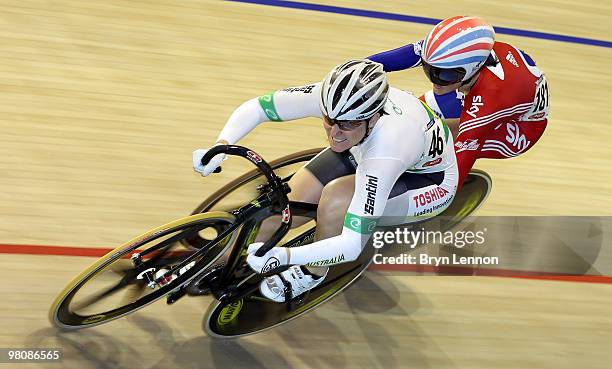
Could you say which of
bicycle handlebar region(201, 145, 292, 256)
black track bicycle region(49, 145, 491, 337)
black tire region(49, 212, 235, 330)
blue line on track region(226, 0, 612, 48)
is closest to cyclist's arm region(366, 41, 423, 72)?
black track bicycle region(49, 145, 491, 337)

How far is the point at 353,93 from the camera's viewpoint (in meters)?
2.35

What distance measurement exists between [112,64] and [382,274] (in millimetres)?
1965

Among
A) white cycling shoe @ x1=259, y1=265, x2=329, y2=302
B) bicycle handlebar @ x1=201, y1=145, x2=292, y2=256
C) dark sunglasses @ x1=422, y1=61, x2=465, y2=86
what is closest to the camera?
bicycle handlebar @ x1=201, y1=145, x2=292, y2=256

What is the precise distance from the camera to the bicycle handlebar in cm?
246

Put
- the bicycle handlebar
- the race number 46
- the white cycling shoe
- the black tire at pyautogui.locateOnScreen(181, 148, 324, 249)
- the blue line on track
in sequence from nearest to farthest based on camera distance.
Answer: the bicycle handlebar → the race number 46 → the white cycling shoe → the black tire at pyautogui.locateOnScreen(181, 148, 324, 249) → the blue line on track

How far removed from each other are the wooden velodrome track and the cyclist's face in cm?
95

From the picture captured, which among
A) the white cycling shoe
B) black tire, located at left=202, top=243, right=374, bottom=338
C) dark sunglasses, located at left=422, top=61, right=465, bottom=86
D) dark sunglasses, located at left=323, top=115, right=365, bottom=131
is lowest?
black tire, located at left=202, top=243, right=374, bottom=338

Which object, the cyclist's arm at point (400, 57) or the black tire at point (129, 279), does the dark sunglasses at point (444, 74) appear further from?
the black tire at point (129, 279)

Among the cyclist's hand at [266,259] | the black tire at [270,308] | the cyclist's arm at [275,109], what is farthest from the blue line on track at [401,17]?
the cyclist's hand at [266,259]

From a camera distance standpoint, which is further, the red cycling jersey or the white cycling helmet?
the red cycling jersey

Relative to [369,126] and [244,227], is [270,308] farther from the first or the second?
[369,126]

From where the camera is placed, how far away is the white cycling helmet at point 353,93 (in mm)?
2355

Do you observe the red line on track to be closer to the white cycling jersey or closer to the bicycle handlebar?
the white cycling jersey

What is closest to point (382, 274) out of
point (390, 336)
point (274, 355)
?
point (390, 336)
